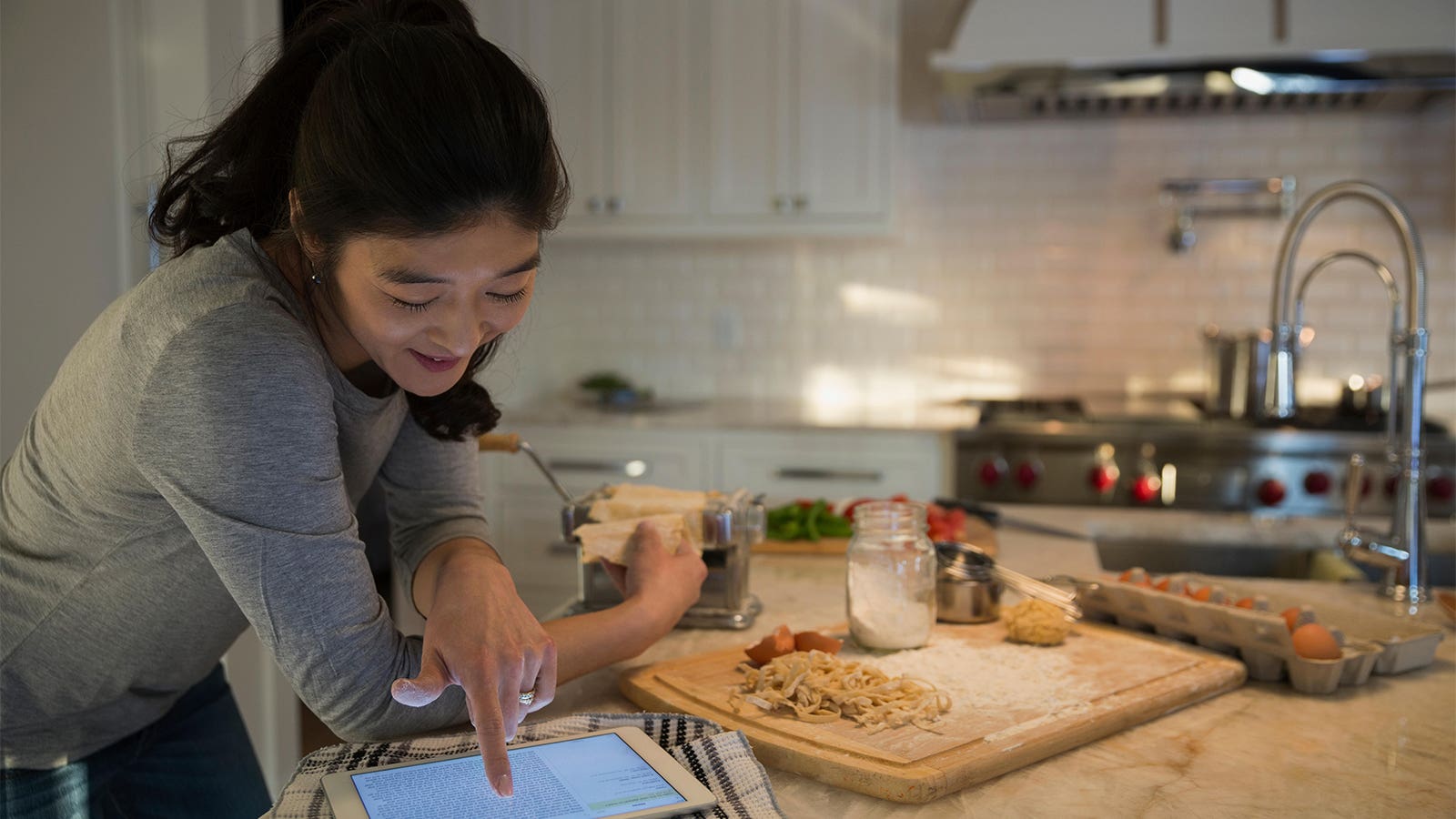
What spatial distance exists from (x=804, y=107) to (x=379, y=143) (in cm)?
308

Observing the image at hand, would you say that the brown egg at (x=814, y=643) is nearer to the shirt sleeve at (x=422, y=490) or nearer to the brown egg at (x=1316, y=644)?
the shirt sleeve at (x=422, y=490)

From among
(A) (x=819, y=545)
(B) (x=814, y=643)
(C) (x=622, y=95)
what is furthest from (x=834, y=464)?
(B) (x=814, y=643)

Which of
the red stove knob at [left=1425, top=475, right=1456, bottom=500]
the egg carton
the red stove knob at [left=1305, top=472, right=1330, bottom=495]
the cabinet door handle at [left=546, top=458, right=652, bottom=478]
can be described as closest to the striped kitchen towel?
the egg carton

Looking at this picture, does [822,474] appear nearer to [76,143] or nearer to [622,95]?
[622,95]

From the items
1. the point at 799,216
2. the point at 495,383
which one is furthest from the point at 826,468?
A: the point at 495,383

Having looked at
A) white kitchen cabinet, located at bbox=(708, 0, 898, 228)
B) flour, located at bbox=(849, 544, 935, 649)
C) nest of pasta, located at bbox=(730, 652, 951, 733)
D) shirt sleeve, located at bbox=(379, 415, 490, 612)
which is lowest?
nest of pasta, located at bbox=(730, 652, 951, 733)

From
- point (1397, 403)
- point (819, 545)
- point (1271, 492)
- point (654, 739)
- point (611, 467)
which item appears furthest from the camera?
point (611, 467)

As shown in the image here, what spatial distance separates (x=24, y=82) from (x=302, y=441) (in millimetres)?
2094

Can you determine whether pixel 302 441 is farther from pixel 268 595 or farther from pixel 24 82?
pixel 24 82

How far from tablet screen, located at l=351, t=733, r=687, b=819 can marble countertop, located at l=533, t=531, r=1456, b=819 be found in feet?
0.46

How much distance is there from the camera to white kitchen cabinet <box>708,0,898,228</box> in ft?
12.9

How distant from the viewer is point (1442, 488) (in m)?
3.20

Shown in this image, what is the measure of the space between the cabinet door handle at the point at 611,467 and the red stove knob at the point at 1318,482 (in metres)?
1.94

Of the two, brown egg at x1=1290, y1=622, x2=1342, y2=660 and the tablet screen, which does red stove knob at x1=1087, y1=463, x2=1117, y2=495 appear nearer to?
brown egg at x1=1290, y1=622, x2=1342, y2=660
